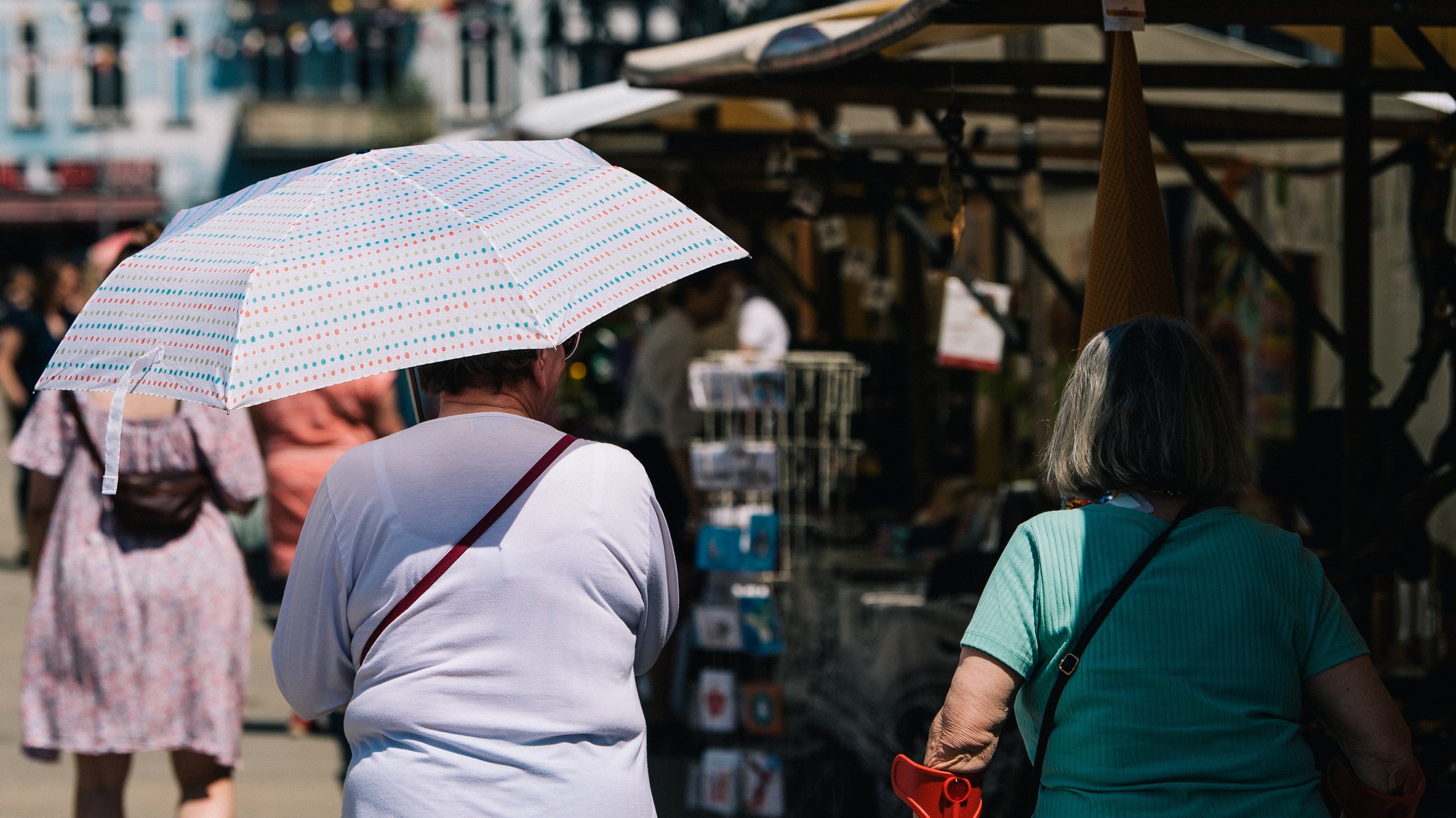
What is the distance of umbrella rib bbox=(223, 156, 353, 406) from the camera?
7.14 feet

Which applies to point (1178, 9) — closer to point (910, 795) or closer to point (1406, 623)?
point (910, 795)

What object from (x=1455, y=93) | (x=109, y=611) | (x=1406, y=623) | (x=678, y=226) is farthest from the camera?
(x=1406, y=623)

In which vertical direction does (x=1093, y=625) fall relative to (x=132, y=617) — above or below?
above

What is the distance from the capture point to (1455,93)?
3.46 metres

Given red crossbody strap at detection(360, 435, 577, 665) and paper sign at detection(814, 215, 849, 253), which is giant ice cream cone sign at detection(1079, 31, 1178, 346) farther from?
paper sign at detection(814, 215, 849, 253)

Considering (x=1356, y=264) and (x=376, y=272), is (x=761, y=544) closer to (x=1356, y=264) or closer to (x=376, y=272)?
(x=1356, y=264)

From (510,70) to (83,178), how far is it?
938 centimetres

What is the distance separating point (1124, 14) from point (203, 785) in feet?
9.90

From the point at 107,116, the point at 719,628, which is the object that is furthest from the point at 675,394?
the point at 107,116

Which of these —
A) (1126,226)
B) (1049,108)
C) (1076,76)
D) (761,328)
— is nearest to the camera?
(1126,226)

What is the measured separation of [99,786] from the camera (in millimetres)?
4324

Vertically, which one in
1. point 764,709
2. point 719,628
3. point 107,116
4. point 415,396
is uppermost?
point 415,396

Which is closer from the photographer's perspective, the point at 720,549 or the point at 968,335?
the point at 720,549

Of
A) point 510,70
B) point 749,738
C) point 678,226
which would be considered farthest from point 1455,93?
point 510,70
